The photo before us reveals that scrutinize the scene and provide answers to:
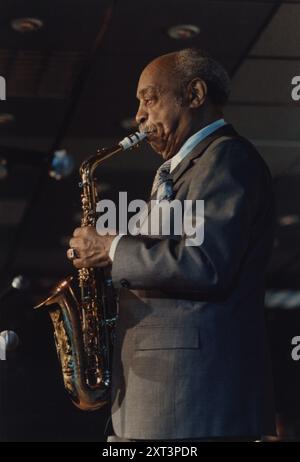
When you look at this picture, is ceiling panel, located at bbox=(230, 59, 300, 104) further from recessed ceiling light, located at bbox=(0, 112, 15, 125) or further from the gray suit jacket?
the gray suit jacket

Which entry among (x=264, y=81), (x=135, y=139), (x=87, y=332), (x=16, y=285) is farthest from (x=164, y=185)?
(x=264, y=81)

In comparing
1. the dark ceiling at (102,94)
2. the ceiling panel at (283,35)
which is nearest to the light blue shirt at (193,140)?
the dark ceiling at (102,94)

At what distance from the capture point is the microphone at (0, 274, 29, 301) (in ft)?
11.6

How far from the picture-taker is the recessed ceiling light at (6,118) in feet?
12.6

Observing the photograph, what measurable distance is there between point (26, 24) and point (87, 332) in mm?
1482

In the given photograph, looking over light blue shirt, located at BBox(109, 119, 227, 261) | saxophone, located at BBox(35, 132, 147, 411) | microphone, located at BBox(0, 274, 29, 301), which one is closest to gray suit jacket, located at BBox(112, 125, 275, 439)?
light blue shirt, located at BBox(109, 119, 227, 261)

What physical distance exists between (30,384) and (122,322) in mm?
1457

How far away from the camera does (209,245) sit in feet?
6.99

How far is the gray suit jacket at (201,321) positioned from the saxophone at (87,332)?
0.41 m

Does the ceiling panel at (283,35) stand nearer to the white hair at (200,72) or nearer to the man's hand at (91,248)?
the white hair at (200,72)

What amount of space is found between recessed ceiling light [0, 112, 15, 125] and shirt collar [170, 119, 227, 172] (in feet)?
5.24

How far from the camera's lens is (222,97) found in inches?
96.0
